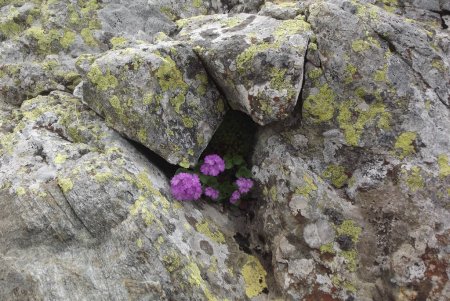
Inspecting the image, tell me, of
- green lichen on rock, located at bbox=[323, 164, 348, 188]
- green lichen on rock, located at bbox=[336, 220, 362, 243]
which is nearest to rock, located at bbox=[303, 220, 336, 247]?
green lichen on rock, located at bbox=[336, 220, 362, 243]

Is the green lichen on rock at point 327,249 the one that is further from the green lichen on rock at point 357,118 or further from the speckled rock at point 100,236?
the green lichen on rock at point 357,118

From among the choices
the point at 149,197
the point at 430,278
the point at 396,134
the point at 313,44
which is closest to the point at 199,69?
the point at 313,44

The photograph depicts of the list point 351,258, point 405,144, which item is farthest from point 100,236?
point 405,144

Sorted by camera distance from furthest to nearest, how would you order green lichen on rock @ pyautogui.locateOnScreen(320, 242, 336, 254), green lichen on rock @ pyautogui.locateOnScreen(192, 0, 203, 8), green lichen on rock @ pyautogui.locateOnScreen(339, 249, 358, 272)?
green lichen on rock @ pyautogui.locateOnScreen(192, 0, 203, 8), green lichen on rock @ pyautogui.locateOnScreen(320, 242, 336, 254), green lichen on rock @ pyautogui.locateOnScreen(339, 249, 358, 272)

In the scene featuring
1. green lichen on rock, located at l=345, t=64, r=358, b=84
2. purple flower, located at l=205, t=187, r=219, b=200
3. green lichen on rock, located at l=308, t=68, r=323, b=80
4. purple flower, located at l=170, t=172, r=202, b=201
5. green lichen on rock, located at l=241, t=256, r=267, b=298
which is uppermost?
green lichen on rock, located at l=345, t=64, r=358, b=84

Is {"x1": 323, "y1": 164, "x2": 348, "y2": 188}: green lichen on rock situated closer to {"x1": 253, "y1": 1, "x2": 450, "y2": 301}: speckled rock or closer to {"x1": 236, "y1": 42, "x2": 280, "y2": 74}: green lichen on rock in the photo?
{"x1": 253, "y1": 1, "x2": 450, "y2": 301}: speckled rock

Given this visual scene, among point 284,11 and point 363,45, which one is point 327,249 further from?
point 284,11
